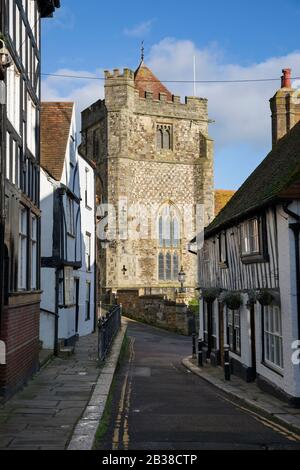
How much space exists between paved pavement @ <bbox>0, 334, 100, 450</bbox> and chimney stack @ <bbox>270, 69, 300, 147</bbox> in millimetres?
11453

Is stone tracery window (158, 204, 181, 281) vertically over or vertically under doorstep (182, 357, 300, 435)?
over

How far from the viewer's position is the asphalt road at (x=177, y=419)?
827 centimetres

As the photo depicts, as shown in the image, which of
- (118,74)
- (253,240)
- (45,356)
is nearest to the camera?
(253,240)

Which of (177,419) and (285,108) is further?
(285,108)

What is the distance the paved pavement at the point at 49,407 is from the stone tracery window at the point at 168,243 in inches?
1216

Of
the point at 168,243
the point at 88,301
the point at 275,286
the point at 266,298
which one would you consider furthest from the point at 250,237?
the point at 168,243

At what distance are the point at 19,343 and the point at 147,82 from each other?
4457 cm

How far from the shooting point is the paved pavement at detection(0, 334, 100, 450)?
8211 mm

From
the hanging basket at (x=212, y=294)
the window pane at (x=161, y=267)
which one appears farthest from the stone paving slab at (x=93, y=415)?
the window pane at (x=161, y=267)

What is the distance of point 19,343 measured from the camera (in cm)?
1258

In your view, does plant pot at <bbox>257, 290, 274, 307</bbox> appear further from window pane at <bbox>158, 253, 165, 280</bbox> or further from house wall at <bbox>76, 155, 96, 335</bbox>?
window pane at <bbox>158, 253, 165, 280</bbox>

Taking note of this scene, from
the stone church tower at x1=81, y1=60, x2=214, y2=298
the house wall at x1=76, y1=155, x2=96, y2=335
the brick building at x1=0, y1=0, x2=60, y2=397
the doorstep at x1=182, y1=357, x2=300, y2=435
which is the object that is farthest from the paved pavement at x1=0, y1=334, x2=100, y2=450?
the stone church tower at x1=81, y1=60, x2=214, y2=298

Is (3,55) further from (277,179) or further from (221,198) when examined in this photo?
(221,198)
